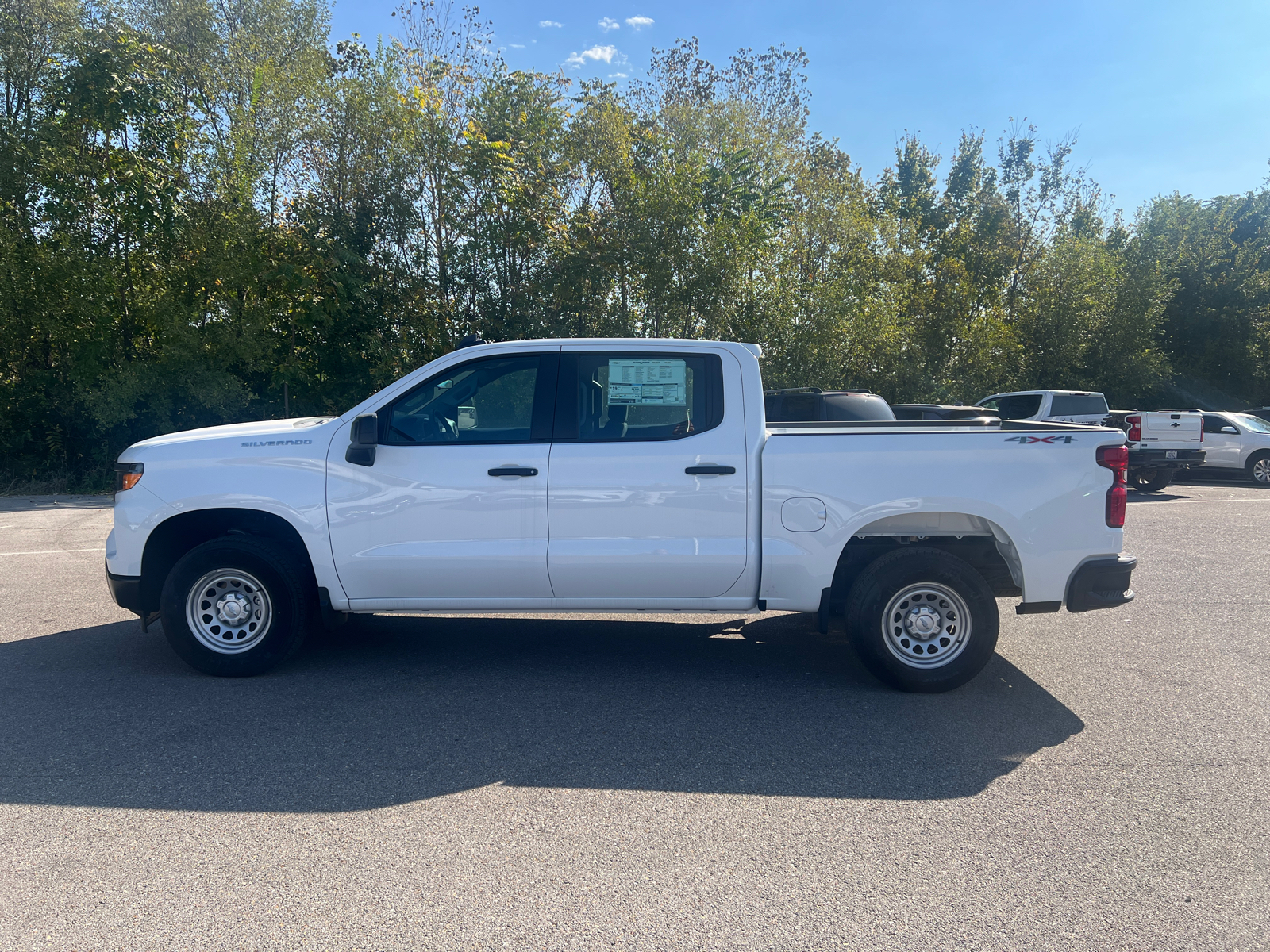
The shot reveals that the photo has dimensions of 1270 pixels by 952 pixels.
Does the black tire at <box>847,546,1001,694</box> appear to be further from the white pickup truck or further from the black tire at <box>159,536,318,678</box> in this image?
the black tire at <box>159,536,318,678</box>

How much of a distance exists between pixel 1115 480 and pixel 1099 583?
1.95 feet

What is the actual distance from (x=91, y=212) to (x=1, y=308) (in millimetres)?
2313

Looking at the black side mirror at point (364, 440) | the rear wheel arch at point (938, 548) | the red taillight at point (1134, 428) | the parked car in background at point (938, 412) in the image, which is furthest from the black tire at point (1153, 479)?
the black side mirror at point (364, 440)

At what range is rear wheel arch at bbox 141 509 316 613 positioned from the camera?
217 inches

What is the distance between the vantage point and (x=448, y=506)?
17.5ft

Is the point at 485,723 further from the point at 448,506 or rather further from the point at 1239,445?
the point at 1239,445

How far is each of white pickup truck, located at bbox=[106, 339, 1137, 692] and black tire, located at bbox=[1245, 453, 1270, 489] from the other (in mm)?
17300

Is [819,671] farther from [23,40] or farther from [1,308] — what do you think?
[23,40]

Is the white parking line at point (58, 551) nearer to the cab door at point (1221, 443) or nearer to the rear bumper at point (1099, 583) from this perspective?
the rear bumper at point (1099, 583)

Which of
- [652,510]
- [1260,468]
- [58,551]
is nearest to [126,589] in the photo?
[652,510]

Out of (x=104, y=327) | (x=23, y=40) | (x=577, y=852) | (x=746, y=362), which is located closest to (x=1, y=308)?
(x=104, y=327)

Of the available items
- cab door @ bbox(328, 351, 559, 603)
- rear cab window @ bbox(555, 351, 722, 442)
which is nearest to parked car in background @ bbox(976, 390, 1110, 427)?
rear cab window @ bbox(555, 351, 722, 442)

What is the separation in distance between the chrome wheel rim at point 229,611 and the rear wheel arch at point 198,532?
27 centimetres

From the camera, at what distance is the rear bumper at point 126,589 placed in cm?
546
